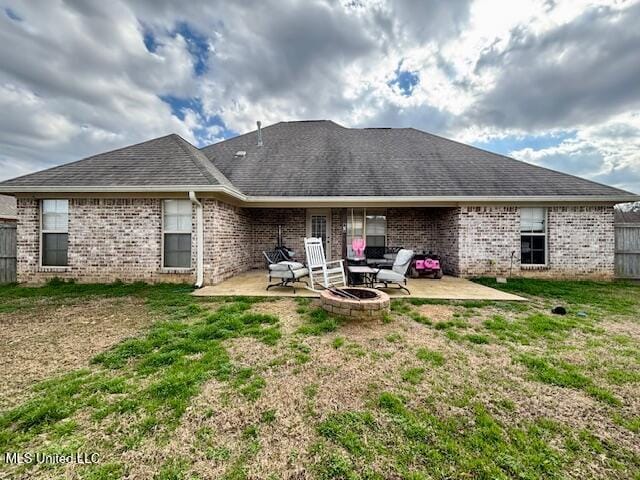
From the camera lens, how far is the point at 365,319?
4359 mm

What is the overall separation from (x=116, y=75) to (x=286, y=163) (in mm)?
7535

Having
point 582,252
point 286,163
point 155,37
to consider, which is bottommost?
point 582,252

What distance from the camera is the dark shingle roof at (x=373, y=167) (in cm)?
852

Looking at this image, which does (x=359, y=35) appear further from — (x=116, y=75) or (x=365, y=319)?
(x=365, y=319)

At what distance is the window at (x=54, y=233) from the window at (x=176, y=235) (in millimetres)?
2817

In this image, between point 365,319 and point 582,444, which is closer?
point 582,444

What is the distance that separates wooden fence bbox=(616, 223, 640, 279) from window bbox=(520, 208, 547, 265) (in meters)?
2.40

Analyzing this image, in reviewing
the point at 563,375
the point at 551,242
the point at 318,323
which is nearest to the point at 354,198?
the point at 318,323

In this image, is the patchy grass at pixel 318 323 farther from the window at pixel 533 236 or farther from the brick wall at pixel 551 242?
the window at pixel 533 236

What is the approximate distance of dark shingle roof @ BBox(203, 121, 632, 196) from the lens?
28.0 feet

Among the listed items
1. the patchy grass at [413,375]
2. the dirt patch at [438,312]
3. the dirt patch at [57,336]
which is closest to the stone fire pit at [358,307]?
the dirt patch at [438,312]

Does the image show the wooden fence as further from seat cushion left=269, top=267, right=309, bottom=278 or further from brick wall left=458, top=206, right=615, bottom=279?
seat cushion left=269, top=267, right=309, bottom=278

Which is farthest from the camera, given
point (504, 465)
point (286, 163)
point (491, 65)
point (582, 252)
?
point (491, 65)

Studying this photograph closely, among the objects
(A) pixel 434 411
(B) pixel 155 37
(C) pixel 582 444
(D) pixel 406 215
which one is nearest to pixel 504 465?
(A) pixel 434 411
